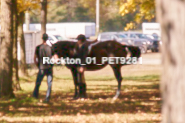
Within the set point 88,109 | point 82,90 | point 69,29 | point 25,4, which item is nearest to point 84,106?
point 88,109

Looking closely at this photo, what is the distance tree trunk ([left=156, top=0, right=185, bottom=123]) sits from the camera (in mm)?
3838

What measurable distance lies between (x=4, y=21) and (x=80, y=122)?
5.35 metres

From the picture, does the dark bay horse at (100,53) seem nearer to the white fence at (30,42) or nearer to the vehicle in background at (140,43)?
the white fence at (30,42)

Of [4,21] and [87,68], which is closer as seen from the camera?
[4,21]

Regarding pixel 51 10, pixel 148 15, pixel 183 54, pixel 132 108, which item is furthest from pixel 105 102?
pixel 51 10

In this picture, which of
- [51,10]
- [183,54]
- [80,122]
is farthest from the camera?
[51,10]

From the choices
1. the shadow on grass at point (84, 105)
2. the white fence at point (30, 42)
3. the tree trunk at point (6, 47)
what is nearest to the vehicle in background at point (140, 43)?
the white fence at point (30, 42)

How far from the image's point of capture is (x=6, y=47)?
14.3 meters

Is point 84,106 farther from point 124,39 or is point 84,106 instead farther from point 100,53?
point 124,39

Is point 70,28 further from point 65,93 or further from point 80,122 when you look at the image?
point 80,122

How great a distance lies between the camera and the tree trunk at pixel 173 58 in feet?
12.6

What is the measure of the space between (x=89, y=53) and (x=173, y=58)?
10.9 metres

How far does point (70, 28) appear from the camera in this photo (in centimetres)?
5941

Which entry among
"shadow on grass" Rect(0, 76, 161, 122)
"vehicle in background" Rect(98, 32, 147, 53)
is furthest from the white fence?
"shadow on grass" Rect(0, 76, 161, 122)
